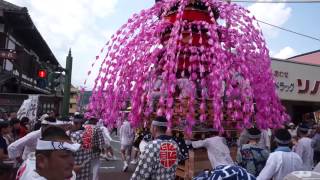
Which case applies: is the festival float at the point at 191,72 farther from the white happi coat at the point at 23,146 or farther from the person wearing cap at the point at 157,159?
the white happi coat at the point at 23,146

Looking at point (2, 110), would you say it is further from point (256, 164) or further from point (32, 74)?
point (256, 164)

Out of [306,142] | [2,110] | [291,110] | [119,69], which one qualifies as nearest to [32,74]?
[2,110]

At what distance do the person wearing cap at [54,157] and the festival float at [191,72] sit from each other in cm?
132

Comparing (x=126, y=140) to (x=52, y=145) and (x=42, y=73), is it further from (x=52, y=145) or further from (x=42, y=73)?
(x=52, y=145)

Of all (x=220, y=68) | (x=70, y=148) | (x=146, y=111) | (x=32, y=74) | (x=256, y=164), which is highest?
(x=32, y=74)

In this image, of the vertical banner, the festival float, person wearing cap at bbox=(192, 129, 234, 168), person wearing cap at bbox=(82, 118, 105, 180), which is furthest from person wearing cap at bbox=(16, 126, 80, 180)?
the vertical banner

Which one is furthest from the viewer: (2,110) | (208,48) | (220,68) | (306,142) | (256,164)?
(2,110)

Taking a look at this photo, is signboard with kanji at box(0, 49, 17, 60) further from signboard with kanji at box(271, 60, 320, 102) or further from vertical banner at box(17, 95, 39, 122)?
signboard with kanji at box(271, 60, 320, 102)

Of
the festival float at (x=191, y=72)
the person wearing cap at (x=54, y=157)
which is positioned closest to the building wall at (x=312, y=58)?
the festival float at (x=191, y=72)

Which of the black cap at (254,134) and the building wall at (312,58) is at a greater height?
the building wall at (312,58)

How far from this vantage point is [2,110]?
15.4 metres

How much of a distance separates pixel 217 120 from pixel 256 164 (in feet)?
7.17

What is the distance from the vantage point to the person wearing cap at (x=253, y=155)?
5.90 metres

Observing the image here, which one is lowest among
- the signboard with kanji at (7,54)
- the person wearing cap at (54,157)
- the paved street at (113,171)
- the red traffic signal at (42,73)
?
the paved street at (113,171)
